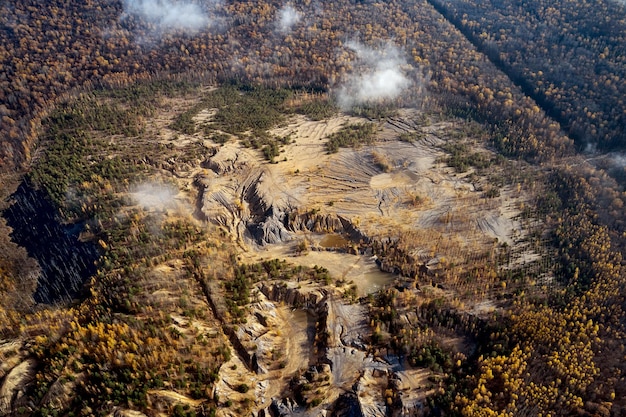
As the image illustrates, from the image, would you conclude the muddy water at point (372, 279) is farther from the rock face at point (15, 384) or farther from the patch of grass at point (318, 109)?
the patch of grass at point (318, 109)

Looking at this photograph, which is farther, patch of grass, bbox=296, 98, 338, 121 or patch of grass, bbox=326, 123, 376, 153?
patch of grass, bbox=296, 98, 338, 121

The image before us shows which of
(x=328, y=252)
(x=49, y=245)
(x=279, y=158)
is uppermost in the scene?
(x=279, y=158)

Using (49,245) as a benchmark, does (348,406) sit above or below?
below

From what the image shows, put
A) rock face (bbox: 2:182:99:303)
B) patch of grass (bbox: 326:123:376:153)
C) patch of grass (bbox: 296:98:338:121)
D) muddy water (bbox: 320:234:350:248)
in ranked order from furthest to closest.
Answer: patch of grass (bbox: 296:98:338:121) → patch of grass (bbox: 326:123:376:153) → muddy water (bbox: 320:234:350:248) → rock face (bbox: 2:182:99:303)

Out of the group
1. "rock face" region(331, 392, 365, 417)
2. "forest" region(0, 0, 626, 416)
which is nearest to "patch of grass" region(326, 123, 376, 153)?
"forest" region(0, 0, 626, 416)

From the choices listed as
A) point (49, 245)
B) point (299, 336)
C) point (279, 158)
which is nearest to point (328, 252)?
point (299, 336)

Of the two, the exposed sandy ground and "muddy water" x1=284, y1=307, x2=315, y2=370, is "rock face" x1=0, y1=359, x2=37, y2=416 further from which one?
"muddy water" x1=284, y1=307, x2=315, y2=370

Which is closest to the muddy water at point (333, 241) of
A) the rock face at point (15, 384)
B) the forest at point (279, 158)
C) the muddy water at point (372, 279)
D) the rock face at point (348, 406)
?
the forest at point (279, 158)

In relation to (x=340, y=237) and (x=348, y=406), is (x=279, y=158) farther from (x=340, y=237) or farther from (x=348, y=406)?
(x=348, y=406)

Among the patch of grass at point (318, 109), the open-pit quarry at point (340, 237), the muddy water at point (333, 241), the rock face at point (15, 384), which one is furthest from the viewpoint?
the patch of grass at point (318, 109)
